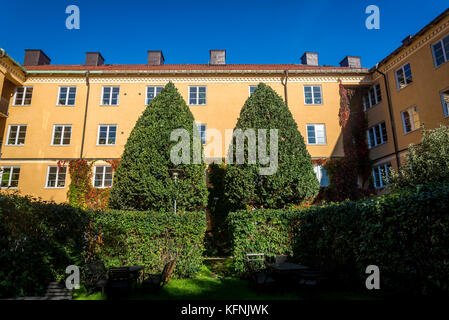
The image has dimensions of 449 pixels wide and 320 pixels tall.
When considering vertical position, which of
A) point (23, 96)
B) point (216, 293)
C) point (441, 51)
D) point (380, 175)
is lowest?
point (216, 293)

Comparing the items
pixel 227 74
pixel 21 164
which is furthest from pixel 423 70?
pixel 21 164

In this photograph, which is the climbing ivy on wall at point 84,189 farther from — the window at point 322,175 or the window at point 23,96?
the window at point 322,175

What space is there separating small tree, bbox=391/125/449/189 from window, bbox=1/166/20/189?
2494cm

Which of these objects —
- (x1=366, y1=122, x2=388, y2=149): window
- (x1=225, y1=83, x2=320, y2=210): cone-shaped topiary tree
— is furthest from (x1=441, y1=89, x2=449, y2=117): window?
(x1=225, y1=83, x2=320, y2=210): cone-shaped topiary tree

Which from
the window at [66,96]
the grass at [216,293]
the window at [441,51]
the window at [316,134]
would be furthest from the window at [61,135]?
the window at [441,51]

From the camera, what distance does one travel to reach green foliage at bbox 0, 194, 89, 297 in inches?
265

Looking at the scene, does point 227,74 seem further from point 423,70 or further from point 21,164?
point 21,164

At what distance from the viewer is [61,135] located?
2256 cm

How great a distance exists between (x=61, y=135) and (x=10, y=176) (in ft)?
14.9

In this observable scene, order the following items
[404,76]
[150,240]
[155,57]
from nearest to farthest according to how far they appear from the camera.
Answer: [150,240] → [404,76] → [155,57]

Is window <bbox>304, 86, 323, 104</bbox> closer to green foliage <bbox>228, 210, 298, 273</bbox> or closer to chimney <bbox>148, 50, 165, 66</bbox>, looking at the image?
chimney <bbox>148, 50, 165, 66</bbox>

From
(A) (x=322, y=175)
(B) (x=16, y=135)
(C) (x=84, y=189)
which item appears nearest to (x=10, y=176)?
(B) (x=16, y=135)

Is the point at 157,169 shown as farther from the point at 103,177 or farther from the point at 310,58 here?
the point at 310,58
